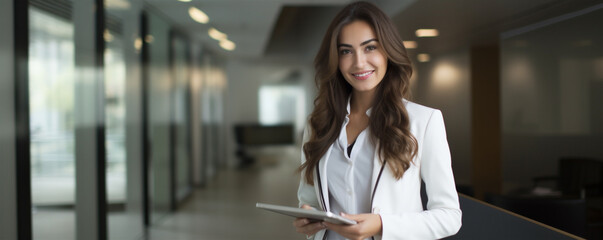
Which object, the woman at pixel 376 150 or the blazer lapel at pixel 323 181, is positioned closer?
the woman at pixel 376 150

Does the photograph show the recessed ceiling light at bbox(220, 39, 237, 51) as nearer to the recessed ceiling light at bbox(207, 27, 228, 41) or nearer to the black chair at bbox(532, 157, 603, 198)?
the recessed ceiling light at bbox(207, 27, 228, 41)

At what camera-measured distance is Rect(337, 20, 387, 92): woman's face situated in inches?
55.9

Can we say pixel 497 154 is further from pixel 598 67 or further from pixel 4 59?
pixel 4 59

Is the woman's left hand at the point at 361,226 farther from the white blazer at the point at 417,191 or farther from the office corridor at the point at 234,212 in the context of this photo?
the office corridor at the point at 234,212

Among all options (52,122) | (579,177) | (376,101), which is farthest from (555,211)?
(52,122)

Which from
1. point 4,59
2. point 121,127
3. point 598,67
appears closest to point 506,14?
point 598,67

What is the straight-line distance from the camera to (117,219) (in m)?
4.72

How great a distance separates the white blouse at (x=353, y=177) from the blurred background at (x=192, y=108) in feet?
3.33

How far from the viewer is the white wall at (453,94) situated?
97.3 inches

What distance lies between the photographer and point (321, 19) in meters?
8.74

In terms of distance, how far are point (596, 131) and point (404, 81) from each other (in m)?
0.97

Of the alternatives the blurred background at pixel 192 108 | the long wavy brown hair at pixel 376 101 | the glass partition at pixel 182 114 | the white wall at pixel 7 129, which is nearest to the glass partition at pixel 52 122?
the blurred background at pixel 192 108

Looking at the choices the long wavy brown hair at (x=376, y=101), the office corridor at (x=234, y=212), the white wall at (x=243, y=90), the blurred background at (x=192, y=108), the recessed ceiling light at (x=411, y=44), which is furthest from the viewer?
the white wall at (x=243, y=90)

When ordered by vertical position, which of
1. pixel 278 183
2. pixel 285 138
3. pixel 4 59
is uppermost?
pixel 4 59
